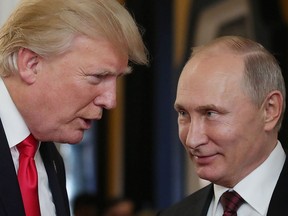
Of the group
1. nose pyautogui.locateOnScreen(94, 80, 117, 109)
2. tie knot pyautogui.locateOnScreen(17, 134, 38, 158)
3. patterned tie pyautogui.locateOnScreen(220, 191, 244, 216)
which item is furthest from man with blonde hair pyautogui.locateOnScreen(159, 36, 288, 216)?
tie knot pyautogui.locateOnScreen(17, 134, 38, 158)

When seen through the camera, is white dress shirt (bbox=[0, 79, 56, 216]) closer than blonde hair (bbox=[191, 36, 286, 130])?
Yes

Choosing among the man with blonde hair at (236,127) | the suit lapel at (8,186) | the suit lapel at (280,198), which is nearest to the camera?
the suit lapel at (8,186)

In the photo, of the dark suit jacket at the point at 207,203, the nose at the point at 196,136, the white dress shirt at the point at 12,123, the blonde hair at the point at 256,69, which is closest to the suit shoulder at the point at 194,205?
the dark suit jacket at the point at 207,203

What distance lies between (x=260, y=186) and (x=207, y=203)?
0.77 ft

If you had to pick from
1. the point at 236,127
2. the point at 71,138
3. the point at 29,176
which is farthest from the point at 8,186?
the point at 236,127

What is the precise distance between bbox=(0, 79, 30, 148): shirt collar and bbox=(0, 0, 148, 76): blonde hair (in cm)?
7

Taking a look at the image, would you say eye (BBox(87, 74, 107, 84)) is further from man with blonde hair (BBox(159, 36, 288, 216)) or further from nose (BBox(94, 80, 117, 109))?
man with blonde hair (BBox(159, 36, 288, 216))

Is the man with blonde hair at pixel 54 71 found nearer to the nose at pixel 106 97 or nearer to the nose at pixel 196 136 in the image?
the nose at pixel 106 97

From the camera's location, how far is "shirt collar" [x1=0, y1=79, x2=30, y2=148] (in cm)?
268

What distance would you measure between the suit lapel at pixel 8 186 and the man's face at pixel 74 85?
0.14m

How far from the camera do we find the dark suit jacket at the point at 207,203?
2.80 m

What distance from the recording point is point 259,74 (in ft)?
9.72

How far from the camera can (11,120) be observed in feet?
8.84

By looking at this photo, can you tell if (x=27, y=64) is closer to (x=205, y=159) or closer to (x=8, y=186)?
(x=8, y=186)
